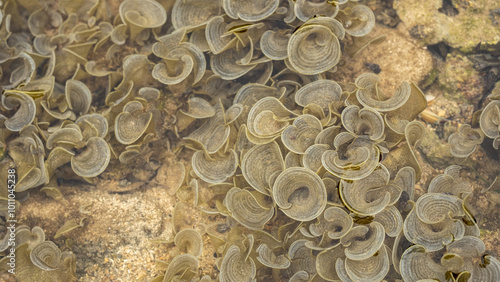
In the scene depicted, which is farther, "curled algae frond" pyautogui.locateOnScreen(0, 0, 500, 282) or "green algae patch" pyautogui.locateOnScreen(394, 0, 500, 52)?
"green algae patch" pyautogui.locateOnScreen(394, 0, 500, 52)

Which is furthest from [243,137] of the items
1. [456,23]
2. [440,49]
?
[456,23]

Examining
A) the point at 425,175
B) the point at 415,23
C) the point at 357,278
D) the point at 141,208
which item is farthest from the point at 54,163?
the point at 415,23

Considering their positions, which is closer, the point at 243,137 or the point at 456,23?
the point at 243,137

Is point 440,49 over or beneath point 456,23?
beneath

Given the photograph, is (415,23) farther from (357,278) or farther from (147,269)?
(147,269)

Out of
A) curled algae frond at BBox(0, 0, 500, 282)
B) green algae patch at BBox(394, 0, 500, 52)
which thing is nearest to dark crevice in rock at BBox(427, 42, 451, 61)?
green algae patch at BBox(394, 0, 500, 52)

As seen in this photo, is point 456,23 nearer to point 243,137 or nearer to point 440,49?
point 440,49

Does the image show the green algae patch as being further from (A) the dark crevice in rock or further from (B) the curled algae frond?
(B) the curled algae frond

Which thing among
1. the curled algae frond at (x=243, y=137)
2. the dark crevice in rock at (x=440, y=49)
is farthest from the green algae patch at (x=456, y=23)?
the curled algae frond at (x=243, y=137)
